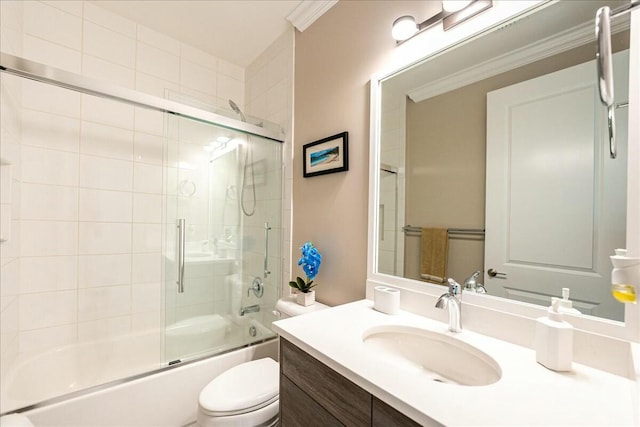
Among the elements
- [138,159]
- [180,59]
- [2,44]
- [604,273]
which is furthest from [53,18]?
[604,273]

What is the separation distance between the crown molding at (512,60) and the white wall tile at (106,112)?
194 cm

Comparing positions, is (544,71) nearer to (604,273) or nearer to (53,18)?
(604,273)

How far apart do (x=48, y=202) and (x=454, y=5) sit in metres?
2.41

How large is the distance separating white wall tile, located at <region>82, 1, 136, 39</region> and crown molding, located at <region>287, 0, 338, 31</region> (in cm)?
118

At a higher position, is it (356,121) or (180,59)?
(180,59)

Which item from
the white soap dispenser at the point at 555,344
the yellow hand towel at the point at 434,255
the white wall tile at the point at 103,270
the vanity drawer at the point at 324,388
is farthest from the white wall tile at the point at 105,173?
the white soap dispenser at the point at 555,344

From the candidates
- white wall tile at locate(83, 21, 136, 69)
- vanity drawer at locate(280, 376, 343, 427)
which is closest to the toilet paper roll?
vanity drawer at locate(280, 376, 343, 427)

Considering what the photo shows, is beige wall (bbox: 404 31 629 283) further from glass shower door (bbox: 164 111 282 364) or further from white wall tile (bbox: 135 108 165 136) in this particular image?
white wall tile (bbox: 135 108 165 136)

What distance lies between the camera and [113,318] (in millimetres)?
1889

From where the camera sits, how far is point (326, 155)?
1585mm

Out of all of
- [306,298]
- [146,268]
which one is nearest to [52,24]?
[146,268]

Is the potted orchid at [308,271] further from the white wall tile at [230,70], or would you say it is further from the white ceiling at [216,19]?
the white wall tile at [230,70]

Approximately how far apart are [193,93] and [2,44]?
1102mm

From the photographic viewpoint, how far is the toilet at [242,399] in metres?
1.12
